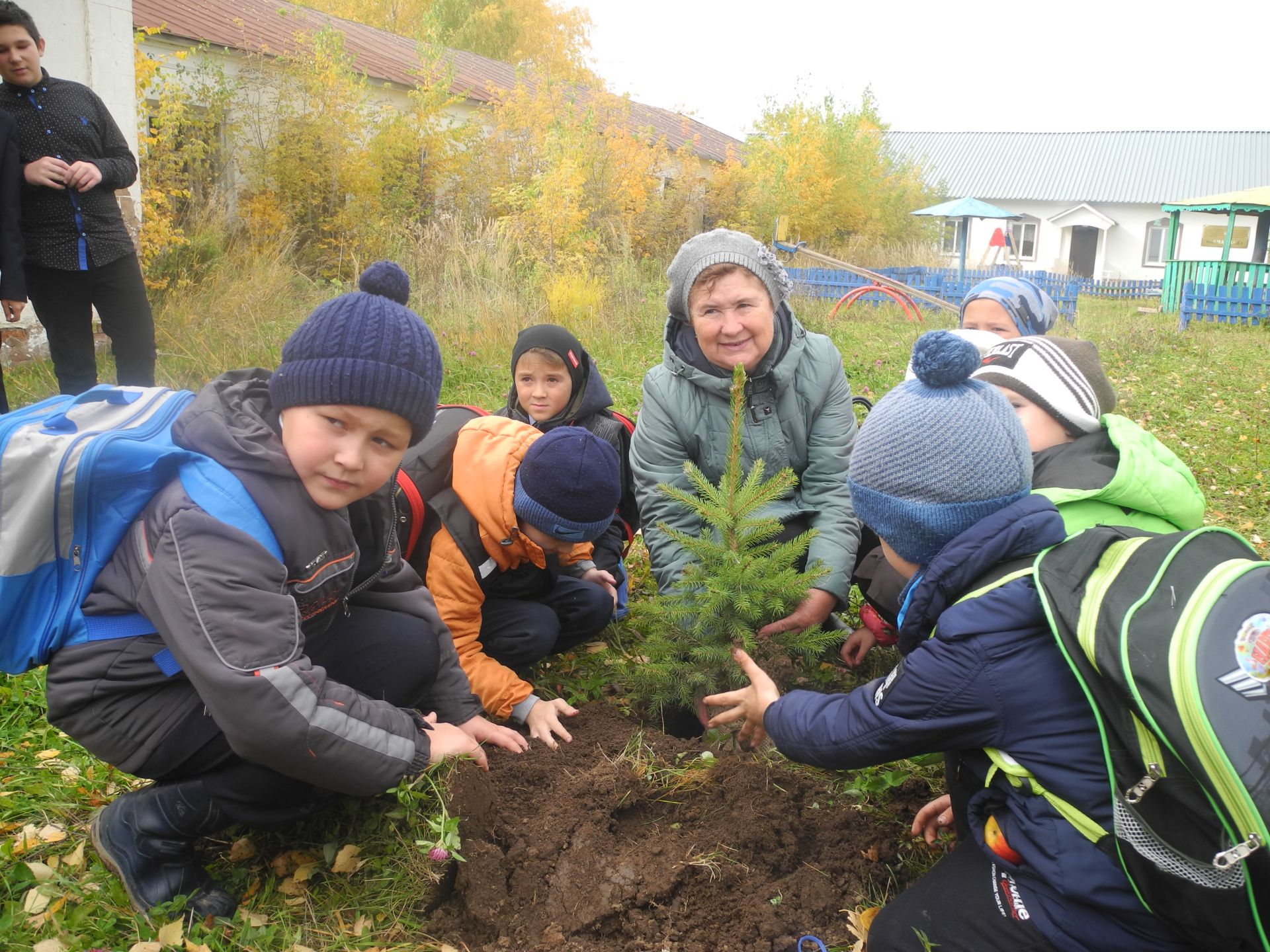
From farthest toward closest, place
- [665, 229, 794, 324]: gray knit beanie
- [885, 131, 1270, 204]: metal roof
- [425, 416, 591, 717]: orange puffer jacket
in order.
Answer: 1. [885, 131, 1270, 204]: metal roof
2. [665, 229, 794, 324]: gray knit beanie
3. [425, 416, 591, 717]: orange puffer jacket

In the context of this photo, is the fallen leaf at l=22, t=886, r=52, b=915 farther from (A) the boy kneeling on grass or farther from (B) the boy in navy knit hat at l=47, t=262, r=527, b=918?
(A) the boy kneeling on grass

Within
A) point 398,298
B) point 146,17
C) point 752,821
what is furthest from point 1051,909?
point 146,17

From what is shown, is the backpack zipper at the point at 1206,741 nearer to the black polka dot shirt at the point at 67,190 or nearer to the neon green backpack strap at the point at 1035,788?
the neon green backpack strap at the point at 1035,788

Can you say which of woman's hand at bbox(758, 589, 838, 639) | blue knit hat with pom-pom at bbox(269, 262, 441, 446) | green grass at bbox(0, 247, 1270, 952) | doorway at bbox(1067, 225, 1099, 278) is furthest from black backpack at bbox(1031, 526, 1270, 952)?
doorway at bbox(1067, 225, 1099, 278)

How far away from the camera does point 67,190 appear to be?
5293 millimetres

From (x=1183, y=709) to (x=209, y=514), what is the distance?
1.86m

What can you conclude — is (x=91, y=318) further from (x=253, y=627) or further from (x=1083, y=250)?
(x=1083, y=250)

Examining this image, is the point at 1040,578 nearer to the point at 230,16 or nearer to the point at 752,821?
the point at 752,821

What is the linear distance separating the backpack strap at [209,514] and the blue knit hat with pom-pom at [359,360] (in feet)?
0.79

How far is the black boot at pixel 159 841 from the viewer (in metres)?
2.16

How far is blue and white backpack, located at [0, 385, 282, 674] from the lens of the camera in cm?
187

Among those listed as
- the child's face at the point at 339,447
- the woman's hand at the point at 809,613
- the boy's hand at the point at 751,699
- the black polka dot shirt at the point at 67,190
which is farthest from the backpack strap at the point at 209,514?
the black polka dot shirt at the point at 67,190

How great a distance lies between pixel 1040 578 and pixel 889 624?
5.87 feet

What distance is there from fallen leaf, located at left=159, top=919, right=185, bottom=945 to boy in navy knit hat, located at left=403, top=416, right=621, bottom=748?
1090 millimetres
